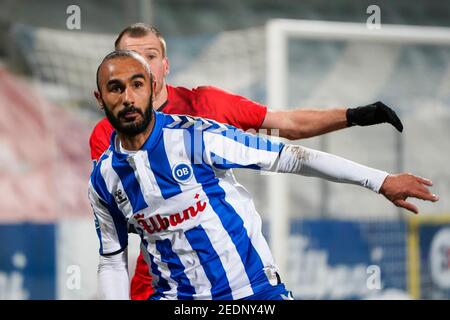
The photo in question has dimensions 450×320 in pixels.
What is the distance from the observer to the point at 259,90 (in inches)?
332

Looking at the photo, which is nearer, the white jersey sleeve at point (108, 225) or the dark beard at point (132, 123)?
the dark beard at point (132, 123)

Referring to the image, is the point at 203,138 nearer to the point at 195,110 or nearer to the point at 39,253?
the point at 195,110

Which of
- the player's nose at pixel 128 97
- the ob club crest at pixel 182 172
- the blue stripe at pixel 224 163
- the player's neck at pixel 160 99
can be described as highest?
the player's neck at pixel 160 99

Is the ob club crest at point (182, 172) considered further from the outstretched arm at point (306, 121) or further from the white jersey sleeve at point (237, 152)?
the outstretched arm at point (306, 121)

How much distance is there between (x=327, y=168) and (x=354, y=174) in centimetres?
11

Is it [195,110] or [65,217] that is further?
[65,217]

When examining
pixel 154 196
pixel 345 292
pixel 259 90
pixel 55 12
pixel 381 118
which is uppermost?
pixel 55 12

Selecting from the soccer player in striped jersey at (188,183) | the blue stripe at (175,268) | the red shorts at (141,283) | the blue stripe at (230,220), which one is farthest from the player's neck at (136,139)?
the red shorts at (141,283)

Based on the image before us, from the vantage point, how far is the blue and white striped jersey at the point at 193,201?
12.9 feet

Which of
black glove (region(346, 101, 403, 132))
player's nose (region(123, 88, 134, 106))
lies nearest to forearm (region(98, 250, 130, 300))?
player's nose (region(123, 88, 134, 106))

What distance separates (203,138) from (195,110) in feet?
2.69

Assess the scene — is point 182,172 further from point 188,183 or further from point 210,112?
point 210,112

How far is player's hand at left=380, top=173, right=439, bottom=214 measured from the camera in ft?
12.2

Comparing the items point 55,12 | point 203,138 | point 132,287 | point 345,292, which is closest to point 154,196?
point 203,138
